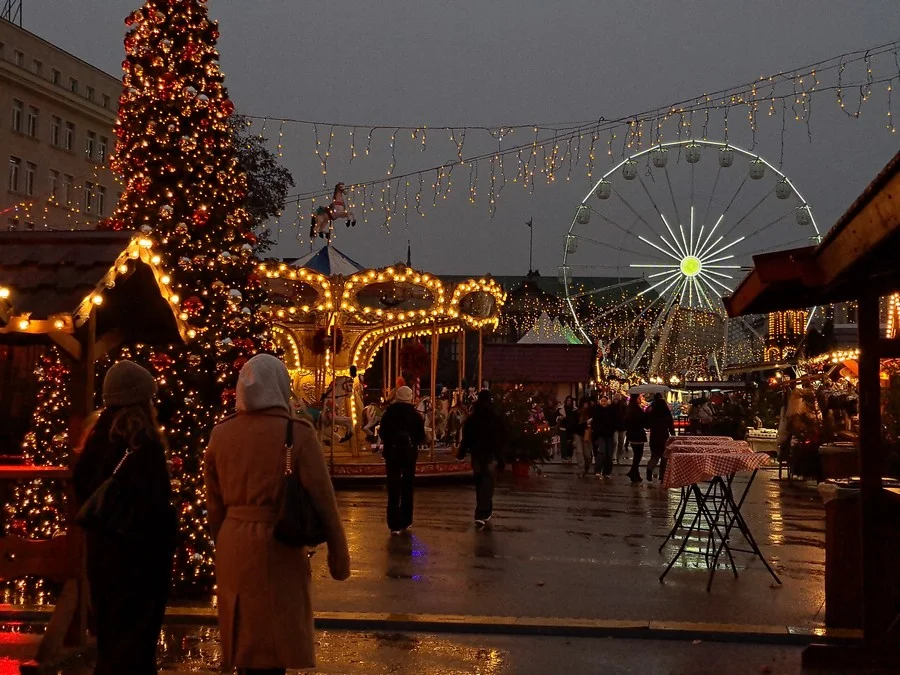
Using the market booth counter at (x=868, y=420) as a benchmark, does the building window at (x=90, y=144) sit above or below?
above

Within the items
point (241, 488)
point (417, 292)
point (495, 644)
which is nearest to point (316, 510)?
point (241, 488)

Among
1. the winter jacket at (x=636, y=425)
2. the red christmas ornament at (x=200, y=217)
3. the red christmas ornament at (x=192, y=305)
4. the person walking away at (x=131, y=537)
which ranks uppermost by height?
the red christmas ornament at (x=200, y=217)

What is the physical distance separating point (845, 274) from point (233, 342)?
552cm

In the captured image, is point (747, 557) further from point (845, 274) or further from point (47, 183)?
point (47, 183)

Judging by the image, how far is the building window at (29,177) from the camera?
1773 inches

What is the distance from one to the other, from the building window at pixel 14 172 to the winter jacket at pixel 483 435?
3406 cm

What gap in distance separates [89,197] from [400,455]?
38345 millimetres

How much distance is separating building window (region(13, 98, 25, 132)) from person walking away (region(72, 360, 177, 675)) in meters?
41.3

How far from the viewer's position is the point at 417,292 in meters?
24.0

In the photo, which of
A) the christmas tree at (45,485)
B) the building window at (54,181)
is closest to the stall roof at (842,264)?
the christmas tree at (45,485)

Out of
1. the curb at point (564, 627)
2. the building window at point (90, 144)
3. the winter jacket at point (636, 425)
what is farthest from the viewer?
the building window at point (90, 144)

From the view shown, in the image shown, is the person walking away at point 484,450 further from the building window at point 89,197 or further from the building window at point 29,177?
the building window at point 89,197

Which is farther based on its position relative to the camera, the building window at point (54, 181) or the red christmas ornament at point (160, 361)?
the building window at point (54, 181)

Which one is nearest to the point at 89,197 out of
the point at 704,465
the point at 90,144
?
the point at 90,144
